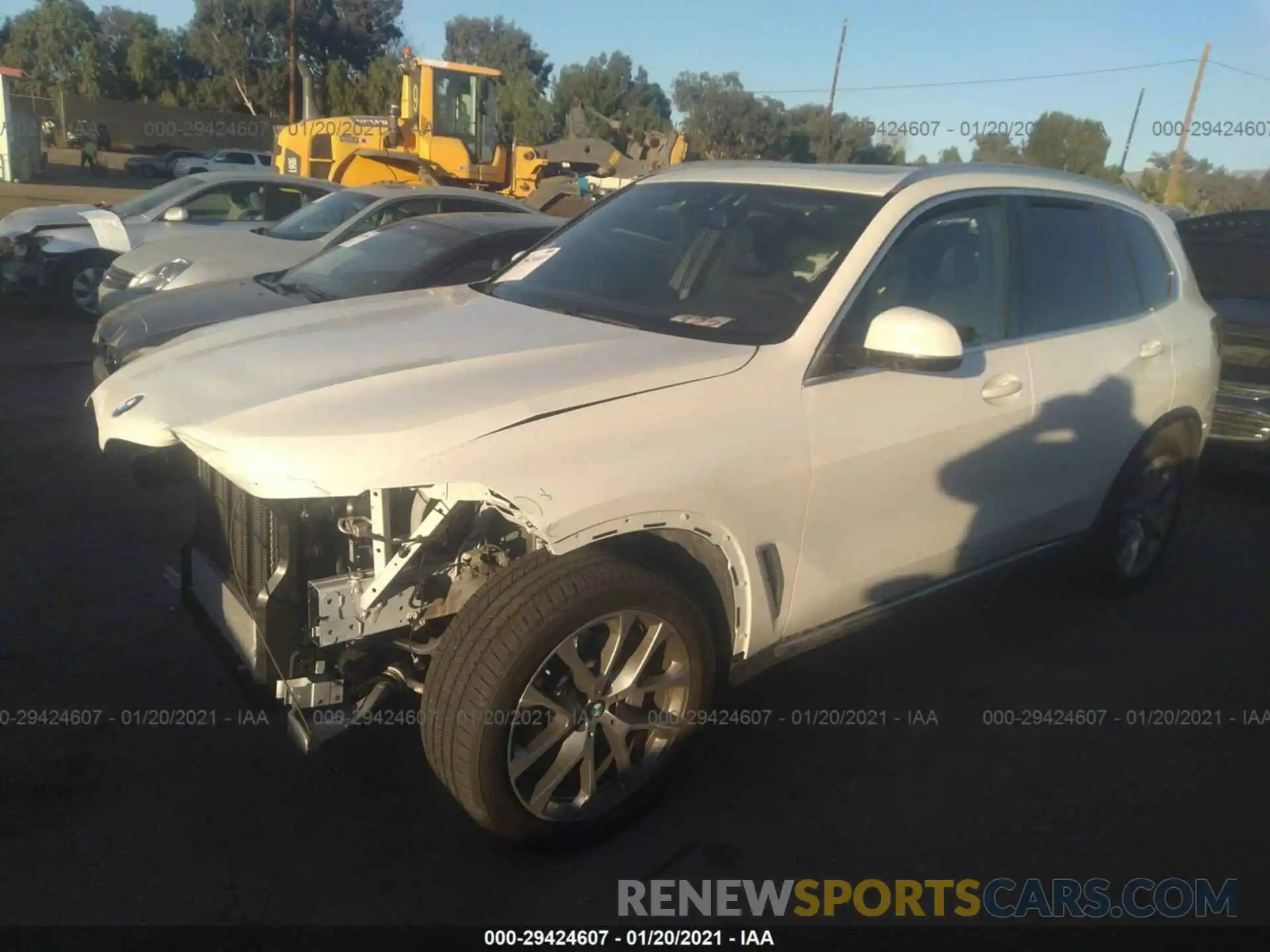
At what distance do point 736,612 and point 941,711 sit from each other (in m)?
1.31

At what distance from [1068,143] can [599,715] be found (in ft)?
125

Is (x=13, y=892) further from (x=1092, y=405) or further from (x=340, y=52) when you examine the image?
(x=340, y=52)

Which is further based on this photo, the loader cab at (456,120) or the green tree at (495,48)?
the green tree at (495,48)

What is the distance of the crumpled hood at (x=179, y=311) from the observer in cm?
563

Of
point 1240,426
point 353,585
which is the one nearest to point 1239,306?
point 1240,426

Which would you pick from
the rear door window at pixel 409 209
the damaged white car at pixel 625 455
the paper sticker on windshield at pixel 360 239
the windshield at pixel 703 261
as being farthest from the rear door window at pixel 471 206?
the damaged white car at pixel 625 455

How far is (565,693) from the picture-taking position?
2842 mm

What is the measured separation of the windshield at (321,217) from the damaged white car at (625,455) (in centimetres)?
511

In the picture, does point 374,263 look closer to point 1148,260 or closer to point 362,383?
point 362,383

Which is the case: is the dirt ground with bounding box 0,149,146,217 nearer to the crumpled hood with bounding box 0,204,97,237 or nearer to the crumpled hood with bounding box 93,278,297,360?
the crumpled hood with bounding box 0,204,97,237

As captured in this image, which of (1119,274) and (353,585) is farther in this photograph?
(1119,274)

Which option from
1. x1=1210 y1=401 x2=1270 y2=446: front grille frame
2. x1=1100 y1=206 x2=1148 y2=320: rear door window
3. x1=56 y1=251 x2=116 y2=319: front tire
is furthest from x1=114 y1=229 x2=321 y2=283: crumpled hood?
x1=1210 y1=401 x2=1270 y2=446: front grille frame

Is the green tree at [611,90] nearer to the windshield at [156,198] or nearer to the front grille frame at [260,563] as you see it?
the windshield at [156,198]

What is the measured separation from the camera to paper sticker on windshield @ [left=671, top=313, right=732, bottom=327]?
3.29 meters
